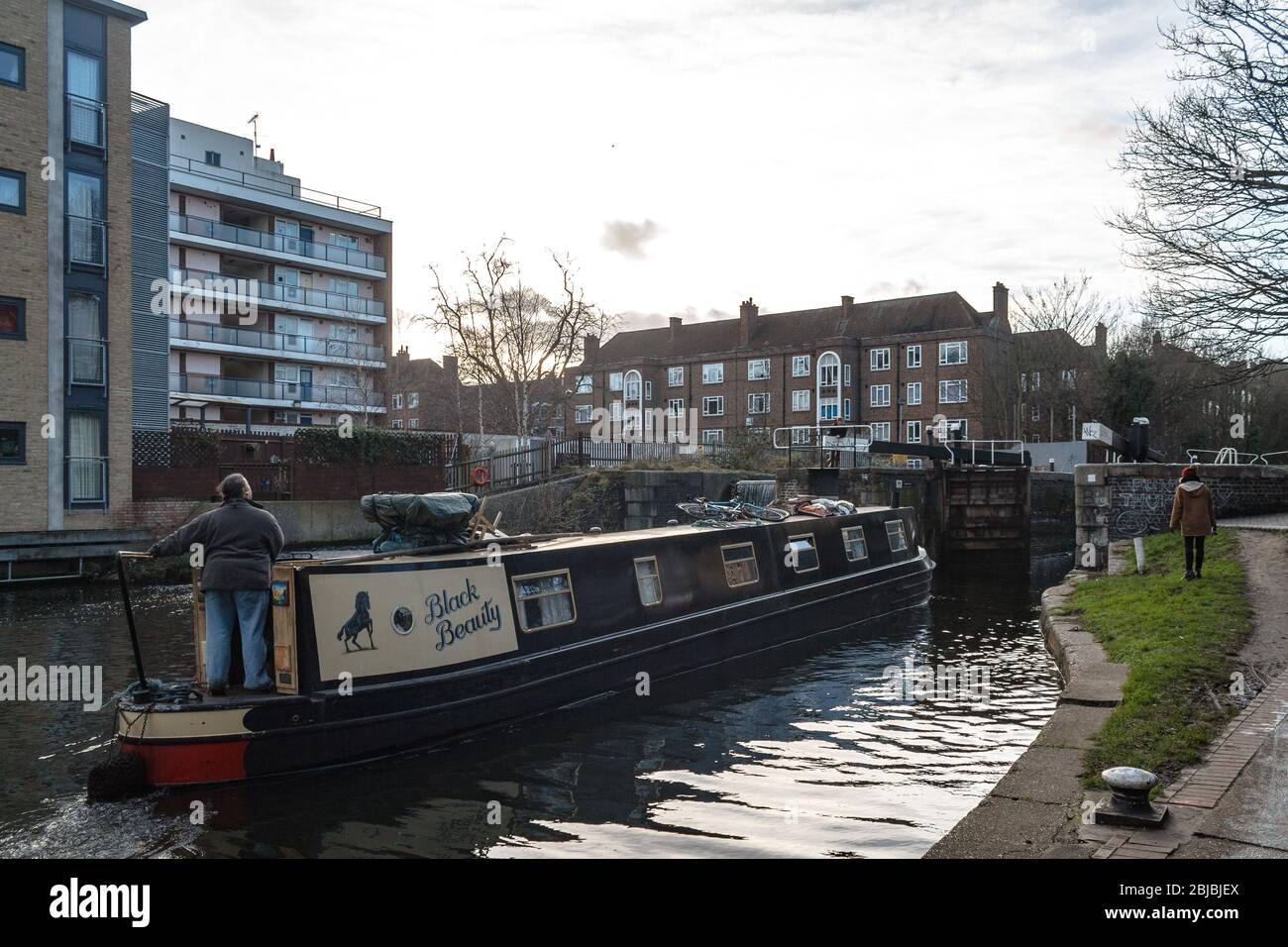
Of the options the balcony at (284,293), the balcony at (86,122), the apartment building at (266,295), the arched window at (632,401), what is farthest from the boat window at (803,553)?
the arched window at (632,401)

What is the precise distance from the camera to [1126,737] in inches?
256

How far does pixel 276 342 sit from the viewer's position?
→ 40.4 metres

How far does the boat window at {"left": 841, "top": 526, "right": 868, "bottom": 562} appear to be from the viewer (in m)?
16.1

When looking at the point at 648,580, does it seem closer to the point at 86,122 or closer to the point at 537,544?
the point at 537,544

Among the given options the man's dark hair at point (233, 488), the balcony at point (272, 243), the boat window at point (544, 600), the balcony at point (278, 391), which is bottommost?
the boat window at point (544, 600)

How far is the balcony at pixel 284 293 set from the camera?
37812 mm

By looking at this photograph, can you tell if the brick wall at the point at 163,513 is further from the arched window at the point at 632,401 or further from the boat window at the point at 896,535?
the arched window at the point at 632,401

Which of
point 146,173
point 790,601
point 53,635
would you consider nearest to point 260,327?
point 146,173

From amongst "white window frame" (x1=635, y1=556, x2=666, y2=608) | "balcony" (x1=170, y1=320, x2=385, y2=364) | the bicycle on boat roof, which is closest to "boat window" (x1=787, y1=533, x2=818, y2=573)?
the bicycle on boat roof

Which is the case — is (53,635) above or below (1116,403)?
below

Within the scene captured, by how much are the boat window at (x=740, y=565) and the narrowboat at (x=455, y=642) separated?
27 millimetres

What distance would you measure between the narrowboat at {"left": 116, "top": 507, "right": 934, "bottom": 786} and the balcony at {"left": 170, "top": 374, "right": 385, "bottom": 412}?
29.7 meters

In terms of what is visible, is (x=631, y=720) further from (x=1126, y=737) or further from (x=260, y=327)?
(x=260, y=327)
